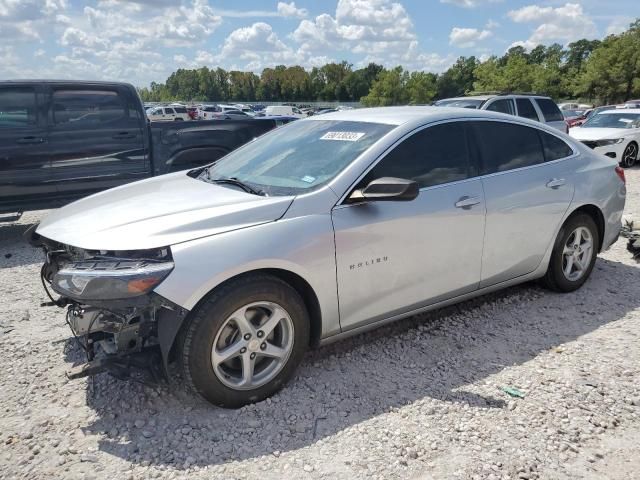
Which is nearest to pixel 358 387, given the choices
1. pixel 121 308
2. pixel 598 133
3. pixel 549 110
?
pixel 121 308

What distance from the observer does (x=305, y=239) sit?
2945 mm

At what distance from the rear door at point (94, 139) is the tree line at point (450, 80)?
67.7ft

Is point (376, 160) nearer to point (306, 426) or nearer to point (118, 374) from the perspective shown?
point (306, 426)

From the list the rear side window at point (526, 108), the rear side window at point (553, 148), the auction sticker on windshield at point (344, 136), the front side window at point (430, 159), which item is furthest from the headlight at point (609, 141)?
the auction sticker on windshield at point (344, 136)

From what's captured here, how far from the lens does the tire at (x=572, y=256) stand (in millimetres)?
4418

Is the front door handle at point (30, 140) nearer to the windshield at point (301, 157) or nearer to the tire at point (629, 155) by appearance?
the windshield at point (301, 157)

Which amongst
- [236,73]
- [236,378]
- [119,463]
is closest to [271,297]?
[236,378]

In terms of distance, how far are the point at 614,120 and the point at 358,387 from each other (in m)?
13.3

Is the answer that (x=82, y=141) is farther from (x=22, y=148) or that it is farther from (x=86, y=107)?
(x=22, y=148)

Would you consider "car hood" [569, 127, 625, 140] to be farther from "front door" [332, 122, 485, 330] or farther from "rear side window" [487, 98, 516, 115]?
"front door" [332, 122, 485, 330]

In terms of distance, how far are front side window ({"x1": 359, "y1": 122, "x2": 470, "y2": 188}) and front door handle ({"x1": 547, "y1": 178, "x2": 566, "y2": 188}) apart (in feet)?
2.91

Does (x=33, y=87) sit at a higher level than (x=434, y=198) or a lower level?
higher

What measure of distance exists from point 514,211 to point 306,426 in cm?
224

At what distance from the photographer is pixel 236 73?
129125 millimetres
